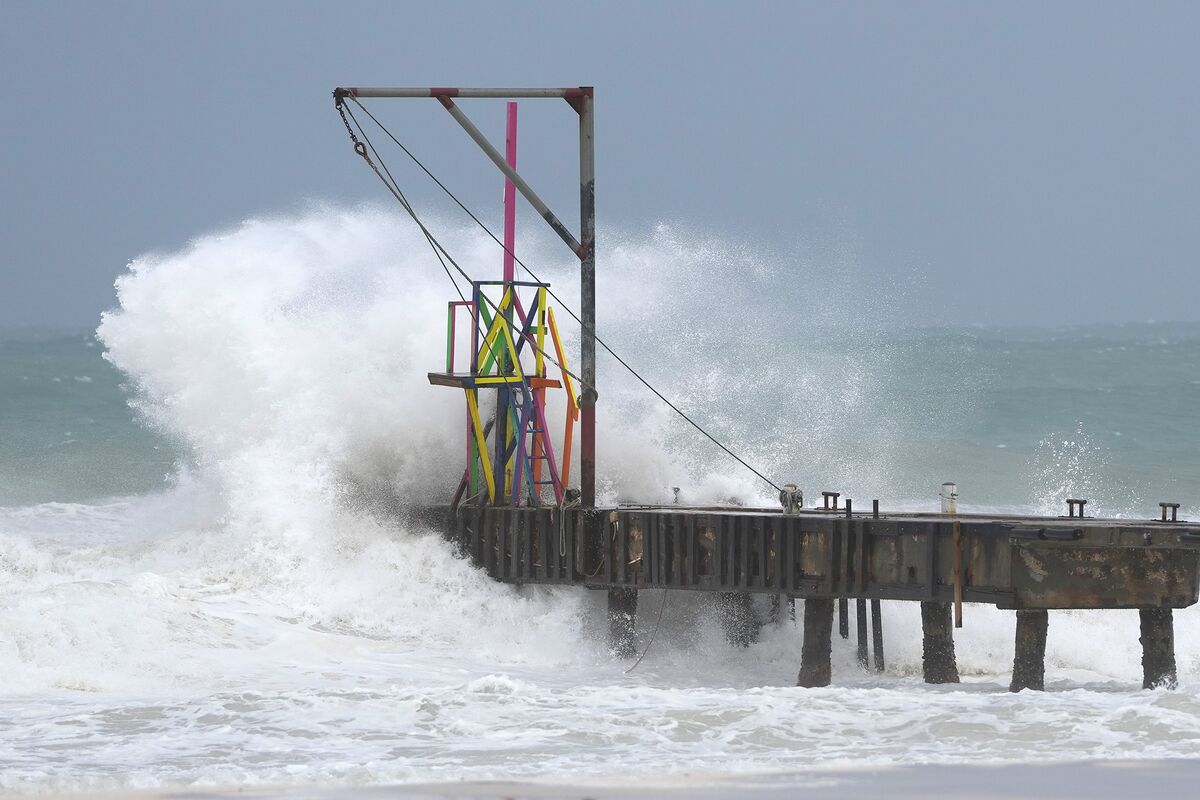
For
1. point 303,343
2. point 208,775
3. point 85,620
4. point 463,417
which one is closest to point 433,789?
point 208,775

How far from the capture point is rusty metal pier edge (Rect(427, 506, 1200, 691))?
15672 millimetres

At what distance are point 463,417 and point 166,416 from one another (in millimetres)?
5669

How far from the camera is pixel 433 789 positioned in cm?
1157

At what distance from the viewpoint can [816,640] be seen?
687 inches

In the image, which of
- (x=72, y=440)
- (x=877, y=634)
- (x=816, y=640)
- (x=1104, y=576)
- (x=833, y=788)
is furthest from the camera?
(x=72, y=440)

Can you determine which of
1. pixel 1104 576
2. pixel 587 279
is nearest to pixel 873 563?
pixel 1104 576

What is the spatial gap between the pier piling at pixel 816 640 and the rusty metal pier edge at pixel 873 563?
0.01m

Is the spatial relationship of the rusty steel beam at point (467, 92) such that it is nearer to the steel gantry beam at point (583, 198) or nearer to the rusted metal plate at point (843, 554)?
the steel gantry beam at point (583, 198)

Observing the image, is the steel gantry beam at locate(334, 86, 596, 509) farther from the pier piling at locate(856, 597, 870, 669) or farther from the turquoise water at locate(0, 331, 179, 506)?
the turquoise water at locate(0, 331, 179, 506)

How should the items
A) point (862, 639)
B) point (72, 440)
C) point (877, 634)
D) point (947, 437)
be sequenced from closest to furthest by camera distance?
point (877, 634) → point (862, 639) → point (72, 440) → point (947, 437)

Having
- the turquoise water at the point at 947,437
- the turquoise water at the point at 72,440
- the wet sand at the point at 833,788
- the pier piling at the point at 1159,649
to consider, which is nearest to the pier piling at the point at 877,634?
the pier piling at the point at 1159,649

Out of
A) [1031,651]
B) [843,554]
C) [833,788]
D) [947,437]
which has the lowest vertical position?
[833,788]

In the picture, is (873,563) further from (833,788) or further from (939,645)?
(833,788)

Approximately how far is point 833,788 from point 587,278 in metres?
8.54
